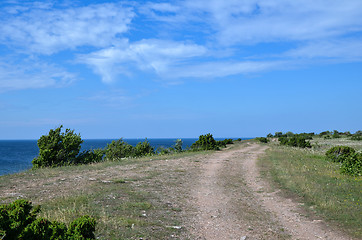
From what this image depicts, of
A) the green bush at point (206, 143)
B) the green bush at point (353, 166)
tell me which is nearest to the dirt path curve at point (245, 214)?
the green bush at point (353, 166)

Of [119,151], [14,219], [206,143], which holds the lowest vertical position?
[119,151]

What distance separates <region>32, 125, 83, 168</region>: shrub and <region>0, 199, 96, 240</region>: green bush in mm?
19377

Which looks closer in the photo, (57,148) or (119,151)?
(57,148)

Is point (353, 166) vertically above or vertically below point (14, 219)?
below

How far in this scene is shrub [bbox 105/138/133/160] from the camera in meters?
34.6

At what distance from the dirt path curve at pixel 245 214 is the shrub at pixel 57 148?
534 inches

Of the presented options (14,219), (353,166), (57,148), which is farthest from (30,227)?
(57,148)

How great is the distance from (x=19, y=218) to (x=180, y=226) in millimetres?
4655

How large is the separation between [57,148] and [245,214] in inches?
754

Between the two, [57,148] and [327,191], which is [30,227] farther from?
[57,148]

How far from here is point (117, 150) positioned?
34.9 m

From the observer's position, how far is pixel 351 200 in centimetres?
1147

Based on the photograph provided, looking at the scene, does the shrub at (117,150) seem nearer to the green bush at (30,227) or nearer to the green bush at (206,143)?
the green bush at (206,143)

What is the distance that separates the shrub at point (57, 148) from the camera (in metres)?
23.2
